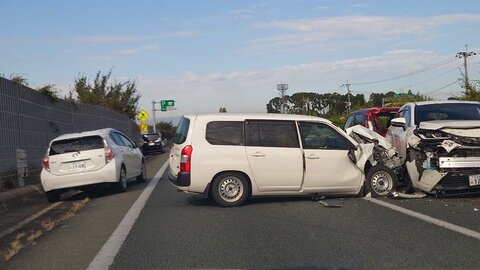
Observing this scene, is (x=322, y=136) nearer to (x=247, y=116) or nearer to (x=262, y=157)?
(x=262, y=157)

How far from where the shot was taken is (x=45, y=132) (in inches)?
794

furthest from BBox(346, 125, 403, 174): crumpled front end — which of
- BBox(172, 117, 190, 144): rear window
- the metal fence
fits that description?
the metal fence

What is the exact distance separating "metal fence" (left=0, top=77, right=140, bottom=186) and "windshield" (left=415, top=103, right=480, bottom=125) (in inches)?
417

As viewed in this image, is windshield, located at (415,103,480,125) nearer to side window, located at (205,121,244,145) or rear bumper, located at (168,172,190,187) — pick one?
side window, located at (205,121,244,145)

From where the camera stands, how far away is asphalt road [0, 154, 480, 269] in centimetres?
652

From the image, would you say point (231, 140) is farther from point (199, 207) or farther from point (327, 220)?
point (327, 220)

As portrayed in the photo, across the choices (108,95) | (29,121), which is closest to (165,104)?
(108,95)

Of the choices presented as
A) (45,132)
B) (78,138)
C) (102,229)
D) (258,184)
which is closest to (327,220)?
(258,184)

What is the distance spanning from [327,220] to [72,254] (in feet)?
12.8

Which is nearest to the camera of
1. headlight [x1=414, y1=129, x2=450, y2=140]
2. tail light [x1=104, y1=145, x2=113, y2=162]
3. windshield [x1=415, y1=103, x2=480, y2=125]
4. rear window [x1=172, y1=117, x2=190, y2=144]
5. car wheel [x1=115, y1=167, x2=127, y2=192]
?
headlight [x1=414, y1=129, x2=450, y2=140]

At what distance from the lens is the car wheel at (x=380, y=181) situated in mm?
11117

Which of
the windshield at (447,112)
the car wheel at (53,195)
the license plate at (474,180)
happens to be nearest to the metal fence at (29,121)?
the car wheel at (53,195)

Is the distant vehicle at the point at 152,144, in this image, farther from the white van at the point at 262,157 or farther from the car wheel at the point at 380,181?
the car wheel at the point at 380,181

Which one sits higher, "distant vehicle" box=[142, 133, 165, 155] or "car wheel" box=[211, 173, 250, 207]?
"distant vehicle" box=[142, 133, 165, 155]
